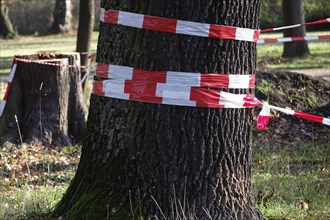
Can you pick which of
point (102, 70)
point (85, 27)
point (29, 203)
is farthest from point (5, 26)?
point (102, 70)

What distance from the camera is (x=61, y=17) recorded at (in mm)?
41094

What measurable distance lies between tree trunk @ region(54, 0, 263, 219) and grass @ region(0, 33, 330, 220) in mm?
729

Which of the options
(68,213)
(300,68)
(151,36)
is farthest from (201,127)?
(300,68)

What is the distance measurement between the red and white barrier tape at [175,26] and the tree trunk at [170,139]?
0.10ft

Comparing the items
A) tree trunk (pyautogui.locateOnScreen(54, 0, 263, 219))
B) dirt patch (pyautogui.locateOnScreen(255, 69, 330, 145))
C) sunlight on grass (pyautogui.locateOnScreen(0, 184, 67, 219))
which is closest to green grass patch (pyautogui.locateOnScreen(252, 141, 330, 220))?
dirt patch (pyautogui.locateOnScreen(255, 69, 330, 145))

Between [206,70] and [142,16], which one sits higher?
[142,16]

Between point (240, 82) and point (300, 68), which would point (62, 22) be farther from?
point (240, 82)

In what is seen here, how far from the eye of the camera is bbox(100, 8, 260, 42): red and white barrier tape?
15.4 ft

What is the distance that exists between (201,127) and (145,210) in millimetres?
641

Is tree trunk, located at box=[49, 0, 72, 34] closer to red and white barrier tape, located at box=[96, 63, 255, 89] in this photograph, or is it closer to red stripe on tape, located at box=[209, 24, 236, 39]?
red and white barrier tape, located at box=[96, 63, 255, 89]

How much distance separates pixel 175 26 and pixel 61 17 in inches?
1462

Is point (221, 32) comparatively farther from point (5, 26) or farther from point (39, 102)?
point (5, 26)

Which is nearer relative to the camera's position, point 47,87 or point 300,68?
point 47,87

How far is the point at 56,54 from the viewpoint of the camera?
10117 millimetres
